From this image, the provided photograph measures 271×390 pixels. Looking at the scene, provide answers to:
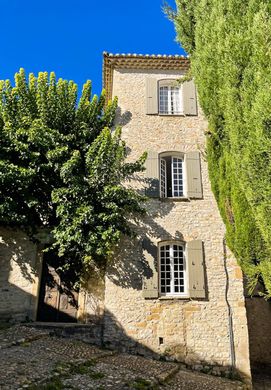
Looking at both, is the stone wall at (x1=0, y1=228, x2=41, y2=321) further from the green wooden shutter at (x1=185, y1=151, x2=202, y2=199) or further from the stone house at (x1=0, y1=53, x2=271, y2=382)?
the green wooden shutter at (x1=185, y1=151, x2=202, y2=199)

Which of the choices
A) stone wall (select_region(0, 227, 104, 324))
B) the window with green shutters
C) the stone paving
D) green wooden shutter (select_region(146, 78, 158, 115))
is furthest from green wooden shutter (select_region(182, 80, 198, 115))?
the stone paving

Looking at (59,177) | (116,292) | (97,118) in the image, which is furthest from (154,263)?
(97,118)

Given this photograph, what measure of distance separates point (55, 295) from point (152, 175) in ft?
15.8

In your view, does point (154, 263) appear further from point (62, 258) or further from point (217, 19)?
point (217, 19)

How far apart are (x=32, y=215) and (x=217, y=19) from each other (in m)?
7.26

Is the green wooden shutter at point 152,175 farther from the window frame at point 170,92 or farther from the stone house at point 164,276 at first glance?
the window frame at point 170,92

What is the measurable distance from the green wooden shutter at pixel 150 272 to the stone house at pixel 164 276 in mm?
28

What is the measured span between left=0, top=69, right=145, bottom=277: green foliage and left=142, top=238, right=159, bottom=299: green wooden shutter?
32.5 inches

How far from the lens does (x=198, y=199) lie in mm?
10469

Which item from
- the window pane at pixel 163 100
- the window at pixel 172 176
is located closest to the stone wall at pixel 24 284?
the window at pixel 172 176

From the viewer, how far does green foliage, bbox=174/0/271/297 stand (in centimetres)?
596

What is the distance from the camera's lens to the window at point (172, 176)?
36.3 ft

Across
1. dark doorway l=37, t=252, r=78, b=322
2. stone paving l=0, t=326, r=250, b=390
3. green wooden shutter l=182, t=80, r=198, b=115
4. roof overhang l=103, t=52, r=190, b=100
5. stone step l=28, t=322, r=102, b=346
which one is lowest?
stone paving l=0, t=326, r=250, b=390

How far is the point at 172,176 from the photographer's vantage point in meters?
11.2
